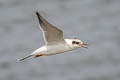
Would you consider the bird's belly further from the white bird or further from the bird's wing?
the bird's wing

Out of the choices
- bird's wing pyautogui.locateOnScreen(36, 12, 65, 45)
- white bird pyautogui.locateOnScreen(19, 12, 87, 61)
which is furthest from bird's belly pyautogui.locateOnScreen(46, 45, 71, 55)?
bird's wing pyautogui.locateOnScreen(36, 12, 65, 45)

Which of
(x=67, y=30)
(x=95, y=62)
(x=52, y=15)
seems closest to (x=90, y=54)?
(x=95, y=62)

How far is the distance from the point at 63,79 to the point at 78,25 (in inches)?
264

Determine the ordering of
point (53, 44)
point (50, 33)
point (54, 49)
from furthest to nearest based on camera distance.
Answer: point (53, 44)
point (54, 49)
point (50, 33)

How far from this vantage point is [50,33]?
15.6 meters

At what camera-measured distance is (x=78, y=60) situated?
29328mm

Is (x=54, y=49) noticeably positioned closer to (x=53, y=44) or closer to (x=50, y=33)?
(x=53, y=44)

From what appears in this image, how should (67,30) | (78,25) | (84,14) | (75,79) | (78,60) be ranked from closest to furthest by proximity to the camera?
1. (75,79)
2. (78,60)
3. (67,30)
4. (78,25)
5. (84,14)

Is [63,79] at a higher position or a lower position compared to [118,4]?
lower

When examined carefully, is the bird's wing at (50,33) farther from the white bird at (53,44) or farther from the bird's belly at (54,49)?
the bird's belly at (54,49)

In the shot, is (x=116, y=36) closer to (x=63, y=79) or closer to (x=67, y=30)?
(x=67, y=30)

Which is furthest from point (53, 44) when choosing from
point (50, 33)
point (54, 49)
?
point (50, 33)

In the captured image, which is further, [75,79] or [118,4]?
[118,4]

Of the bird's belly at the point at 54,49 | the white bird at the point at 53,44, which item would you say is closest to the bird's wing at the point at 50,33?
the white bird at the point at 53,44
